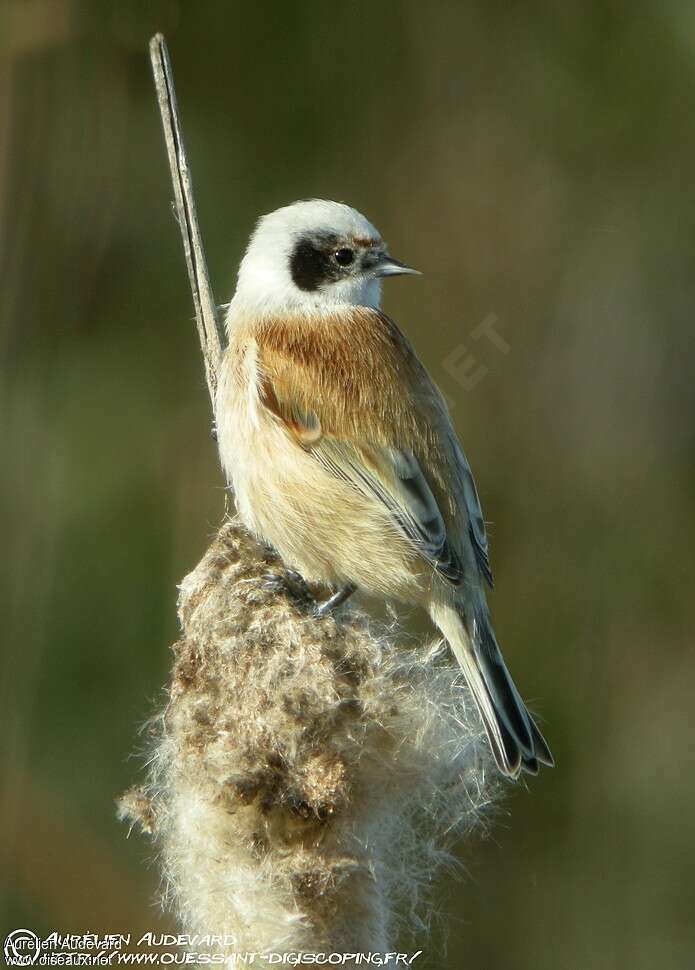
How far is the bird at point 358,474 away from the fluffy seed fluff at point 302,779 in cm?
33

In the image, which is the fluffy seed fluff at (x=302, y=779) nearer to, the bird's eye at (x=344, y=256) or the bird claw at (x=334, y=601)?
the bird claw at (x=334, y=601)

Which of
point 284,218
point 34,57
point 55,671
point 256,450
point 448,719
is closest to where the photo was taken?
point 448,719

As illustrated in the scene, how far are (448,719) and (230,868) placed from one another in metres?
0.56

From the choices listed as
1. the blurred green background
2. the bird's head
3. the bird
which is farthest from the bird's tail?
the blurred green background

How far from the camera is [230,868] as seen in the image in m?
2.30

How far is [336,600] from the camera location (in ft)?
9.52

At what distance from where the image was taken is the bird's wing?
2992 millimetres

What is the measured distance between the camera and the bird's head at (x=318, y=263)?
3426 millimetres

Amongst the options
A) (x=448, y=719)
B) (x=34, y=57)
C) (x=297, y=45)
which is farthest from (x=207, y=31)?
(x=448, y=719)

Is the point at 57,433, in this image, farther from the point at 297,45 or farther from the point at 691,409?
the point at 691,409

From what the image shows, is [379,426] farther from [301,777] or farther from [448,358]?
[448,358]

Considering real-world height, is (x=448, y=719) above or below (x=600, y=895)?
above

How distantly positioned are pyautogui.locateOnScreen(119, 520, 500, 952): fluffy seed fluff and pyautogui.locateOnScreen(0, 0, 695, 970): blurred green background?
64.6 inches

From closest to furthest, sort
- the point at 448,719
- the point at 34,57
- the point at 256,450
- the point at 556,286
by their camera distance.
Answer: the point at 448,719 → the point at 256,450 → the point at 34,57 → the point at 556,286
